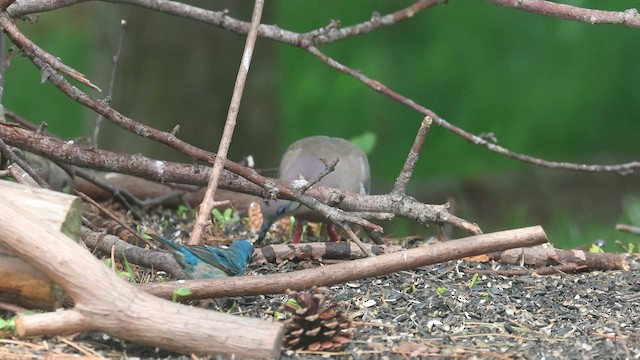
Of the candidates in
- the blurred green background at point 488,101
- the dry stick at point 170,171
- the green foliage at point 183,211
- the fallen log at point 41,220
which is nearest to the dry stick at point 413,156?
the dry stick at point 170,171

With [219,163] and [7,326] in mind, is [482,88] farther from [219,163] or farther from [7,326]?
[7,326]

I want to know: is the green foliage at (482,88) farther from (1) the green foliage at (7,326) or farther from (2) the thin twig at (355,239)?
(1) the green foliage at (7,326)

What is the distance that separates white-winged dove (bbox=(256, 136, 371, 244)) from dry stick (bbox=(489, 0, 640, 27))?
1.23 metres

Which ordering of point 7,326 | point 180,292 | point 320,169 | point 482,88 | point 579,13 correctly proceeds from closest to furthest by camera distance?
point 7,326
point 180,292
point 579,13
point 320,169
point 482,88

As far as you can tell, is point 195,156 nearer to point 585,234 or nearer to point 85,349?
point 85,349

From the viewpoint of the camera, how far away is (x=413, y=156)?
3232 millimetres

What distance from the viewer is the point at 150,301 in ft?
8.34

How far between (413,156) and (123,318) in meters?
1.25

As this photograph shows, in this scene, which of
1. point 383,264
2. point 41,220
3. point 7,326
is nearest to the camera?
point 41,220

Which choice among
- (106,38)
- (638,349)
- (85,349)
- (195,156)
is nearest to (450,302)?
(638,349)

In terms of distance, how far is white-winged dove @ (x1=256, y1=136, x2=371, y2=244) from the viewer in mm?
4287

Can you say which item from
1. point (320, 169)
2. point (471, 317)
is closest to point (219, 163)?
point (471, 317)

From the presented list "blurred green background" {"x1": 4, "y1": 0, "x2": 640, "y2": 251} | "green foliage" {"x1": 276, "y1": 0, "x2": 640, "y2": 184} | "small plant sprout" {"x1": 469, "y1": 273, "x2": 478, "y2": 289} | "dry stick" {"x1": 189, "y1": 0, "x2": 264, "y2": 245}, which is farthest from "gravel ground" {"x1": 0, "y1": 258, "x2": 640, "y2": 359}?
"green foliage" {"x1": 276, "y1": 0, "x2": 640, "y2": 184}

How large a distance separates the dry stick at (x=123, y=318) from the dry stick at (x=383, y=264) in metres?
0.41
